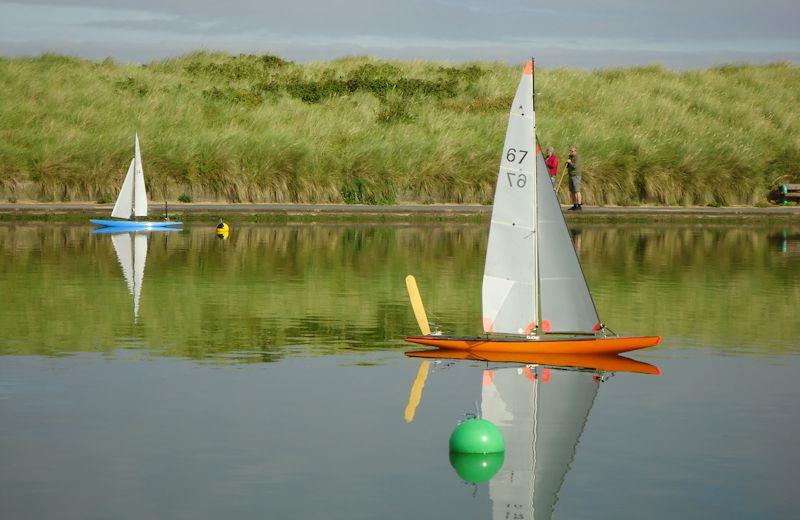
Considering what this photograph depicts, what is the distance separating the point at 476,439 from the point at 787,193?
4810 centimetres

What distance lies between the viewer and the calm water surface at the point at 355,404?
12.1m

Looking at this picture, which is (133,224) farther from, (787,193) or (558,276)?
(558,276)

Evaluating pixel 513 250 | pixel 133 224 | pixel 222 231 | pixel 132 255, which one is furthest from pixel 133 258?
pixel 513 250

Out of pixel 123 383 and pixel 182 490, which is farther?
pixel 123 383

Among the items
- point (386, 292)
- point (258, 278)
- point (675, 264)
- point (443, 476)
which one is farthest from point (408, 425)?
point (675, 264)

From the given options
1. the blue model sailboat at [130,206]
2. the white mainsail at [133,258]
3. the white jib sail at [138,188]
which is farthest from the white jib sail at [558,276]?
the white jib sail at [138,188]

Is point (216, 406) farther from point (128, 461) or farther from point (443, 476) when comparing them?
point (443, 476)

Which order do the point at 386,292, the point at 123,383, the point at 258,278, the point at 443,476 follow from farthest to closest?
the point at 258,278 → the point at 386,292 → the point at 123,383 → the point at 443,476

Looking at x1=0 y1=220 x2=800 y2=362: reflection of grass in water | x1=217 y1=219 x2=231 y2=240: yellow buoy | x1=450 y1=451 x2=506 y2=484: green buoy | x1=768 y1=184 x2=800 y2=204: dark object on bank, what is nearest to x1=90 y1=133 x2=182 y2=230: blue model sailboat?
x1=0 y1=220 x2=800 y2=362: reflection of grass in water

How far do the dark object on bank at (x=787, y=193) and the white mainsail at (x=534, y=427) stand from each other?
138 feet

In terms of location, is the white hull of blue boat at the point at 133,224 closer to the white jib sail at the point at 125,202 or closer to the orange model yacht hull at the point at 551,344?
the white jib sail at the point at 125,202

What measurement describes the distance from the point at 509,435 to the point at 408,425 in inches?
42.6

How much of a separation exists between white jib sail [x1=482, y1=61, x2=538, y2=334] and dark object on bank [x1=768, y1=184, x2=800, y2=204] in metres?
40.6

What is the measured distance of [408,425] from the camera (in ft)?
49.2
